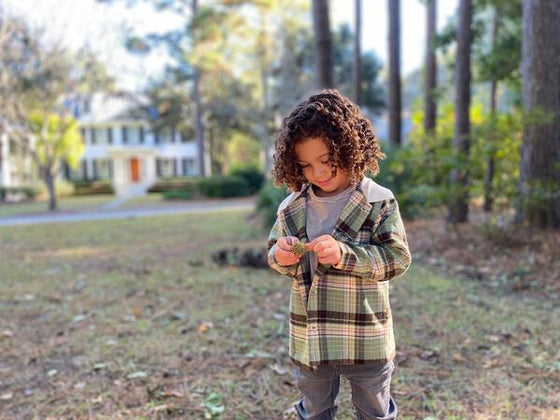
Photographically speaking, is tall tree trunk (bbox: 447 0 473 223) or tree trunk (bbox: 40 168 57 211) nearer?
tall tree trunk (bbox: 447 0 473 223)

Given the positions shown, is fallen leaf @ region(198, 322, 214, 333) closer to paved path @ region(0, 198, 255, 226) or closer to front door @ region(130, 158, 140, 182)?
paved path @ region(0, 198, 255, 226)

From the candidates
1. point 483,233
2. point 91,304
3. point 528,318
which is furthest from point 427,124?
point 91,304

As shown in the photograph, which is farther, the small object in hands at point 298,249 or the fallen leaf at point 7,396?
the fallen leaf at point 7,396

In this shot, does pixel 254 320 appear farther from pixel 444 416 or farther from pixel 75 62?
pixel 75 62

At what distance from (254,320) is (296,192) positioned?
220cm

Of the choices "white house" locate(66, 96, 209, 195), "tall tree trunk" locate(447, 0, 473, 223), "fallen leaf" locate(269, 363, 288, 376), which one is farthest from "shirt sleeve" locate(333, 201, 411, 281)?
"white house" locate(66, 96, 209, 195)

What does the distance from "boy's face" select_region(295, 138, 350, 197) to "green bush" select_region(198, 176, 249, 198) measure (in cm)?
1984

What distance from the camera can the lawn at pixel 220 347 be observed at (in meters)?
2.29

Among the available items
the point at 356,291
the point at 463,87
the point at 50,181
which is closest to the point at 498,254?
the point at 463,87

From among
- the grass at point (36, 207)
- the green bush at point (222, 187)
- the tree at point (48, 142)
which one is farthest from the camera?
the green bush at point (222, 187)

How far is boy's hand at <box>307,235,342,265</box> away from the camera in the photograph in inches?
50.3

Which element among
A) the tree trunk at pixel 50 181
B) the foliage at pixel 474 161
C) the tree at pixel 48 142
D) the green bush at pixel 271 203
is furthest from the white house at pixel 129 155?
the foliage at pixel 474 161

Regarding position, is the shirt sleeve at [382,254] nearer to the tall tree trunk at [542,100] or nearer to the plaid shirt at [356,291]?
the plaid shirt at [356,291]

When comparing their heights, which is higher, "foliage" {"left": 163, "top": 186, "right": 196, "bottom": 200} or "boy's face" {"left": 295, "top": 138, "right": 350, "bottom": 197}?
"boy's face" {"left": 295, "top": 138, "right": 350, "bottom": 197}
